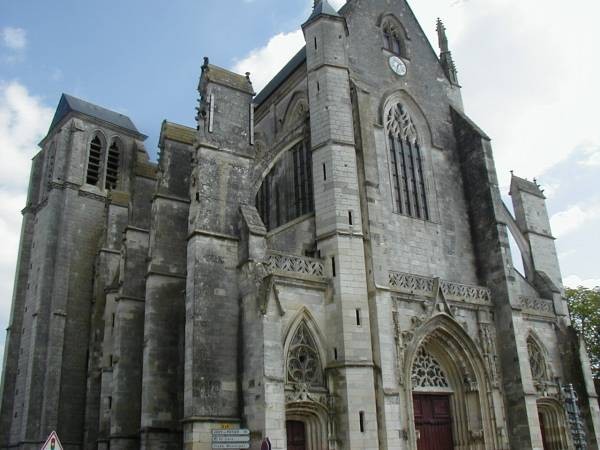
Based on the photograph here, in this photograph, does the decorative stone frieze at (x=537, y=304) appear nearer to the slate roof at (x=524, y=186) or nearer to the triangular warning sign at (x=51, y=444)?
the slate roof at (x=524, y=186)

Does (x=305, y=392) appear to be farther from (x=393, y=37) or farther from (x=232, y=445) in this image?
(x=393, y=37)

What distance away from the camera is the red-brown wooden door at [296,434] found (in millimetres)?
12984

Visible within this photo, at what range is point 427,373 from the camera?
15828 millimetres

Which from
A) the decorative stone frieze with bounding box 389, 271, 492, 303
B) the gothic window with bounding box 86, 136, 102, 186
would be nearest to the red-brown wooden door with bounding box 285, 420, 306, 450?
the decorative stone frieze with bounding box 389, 271, 492, 303

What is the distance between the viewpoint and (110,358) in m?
19.5

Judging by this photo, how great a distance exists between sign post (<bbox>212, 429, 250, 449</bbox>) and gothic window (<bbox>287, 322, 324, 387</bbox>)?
7.48 feet

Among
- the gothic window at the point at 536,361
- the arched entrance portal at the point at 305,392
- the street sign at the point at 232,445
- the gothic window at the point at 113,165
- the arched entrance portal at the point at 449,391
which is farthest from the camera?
the gothic window at the point at 113,165

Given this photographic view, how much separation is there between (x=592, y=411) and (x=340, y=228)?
9.69 metres

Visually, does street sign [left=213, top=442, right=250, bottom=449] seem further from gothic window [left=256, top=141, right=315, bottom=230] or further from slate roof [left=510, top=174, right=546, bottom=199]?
slate roof [left=510, top=174, right=546, bottom=199]

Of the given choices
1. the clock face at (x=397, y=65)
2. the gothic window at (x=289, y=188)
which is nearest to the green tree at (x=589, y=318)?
the clock face at (x=397, y=65)

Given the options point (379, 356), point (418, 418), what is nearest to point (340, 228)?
point (379, 356)

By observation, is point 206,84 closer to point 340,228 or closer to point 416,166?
point 340,228

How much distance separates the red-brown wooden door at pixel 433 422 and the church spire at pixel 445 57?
37.8 feet

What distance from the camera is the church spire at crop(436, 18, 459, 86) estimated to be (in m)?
21.8
